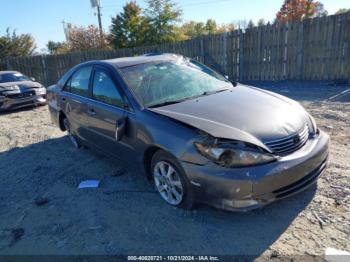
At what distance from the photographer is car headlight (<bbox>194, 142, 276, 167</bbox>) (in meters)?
2.62

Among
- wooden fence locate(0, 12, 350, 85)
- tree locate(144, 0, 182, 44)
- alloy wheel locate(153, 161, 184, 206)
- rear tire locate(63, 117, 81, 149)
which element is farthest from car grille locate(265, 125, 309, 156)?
tree locate(144, 0, 182, 44)

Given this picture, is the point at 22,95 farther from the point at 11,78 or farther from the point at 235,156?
the point at 235,156

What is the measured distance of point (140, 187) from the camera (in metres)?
3.84

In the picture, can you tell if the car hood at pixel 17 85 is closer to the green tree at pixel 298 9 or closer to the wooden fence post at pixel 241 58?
the wooden fence post at pixel 241 58

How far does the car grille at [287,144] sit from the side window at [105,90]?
6.17 feet

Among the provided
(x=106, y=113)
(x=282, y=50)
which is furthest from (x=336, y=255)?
(x=282, y=50)

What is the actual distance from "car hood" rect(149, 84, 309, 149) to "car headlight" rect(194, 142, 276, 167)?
10 centimetres

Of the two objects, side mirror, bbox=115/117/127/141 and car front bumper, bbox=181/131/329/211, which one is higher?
side mirror, bbox=115/117/127/141

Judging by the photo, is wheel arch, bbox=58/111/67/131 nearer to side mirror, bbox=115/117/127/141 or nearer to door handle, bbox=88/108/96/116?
door handle, bbox=88/108/96/116

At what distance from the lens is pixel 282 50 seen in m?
10.2

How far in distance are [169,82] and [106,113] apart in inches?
36.5

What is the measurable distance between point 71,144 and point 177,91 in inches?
123

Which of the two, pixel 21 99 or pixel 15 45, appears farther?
pixel 15 45

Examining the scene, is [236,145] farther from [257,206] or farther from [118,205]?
[118,205]
